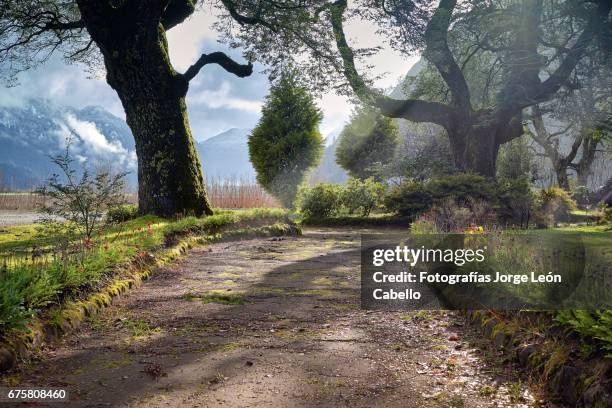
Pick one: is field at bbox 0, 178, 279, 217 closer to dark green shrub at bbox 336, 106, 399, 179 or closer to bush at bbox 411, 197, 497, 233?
bush at bbox 411, 197, 497, 233

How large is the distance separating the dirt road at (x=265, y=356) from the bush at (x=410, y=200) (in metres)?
11.8

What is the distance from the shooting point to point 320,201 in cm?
1958

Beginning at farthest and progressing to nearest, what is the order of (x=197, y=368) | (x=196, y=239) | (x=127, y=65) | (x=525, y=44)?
(x=525, y=44) < (x=127, y=65) < (x=196, y=239) < (x=197, y=368)

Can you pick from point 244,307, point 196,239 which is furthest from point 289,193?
point 244,307

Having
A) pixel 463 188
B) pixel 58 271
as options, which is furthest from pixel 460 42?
pixel 58 271

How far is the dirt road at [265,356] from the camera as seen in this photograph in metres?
3.04

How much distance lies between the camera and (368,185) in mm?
20281

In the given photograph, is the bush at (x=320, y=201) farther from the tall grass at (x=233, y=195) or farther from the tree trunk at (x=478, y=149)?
the tree trunk at (x=478, y=149)

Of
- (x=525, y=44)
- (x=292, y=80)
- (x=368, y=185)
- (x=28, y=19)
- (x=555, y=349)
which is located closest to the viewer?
(x=555, y=349)

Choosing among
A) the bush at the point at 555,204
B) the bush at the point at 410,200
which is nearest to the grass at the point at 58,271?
the bush at the point at 410,200

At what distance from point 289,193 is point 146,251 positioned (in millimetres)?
17526

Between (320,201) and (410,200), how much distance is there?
3786 mm

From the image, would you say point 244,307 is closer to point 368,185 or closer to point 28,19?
point 28,19

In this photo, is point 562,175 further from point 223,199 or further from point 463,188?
point 223,199
